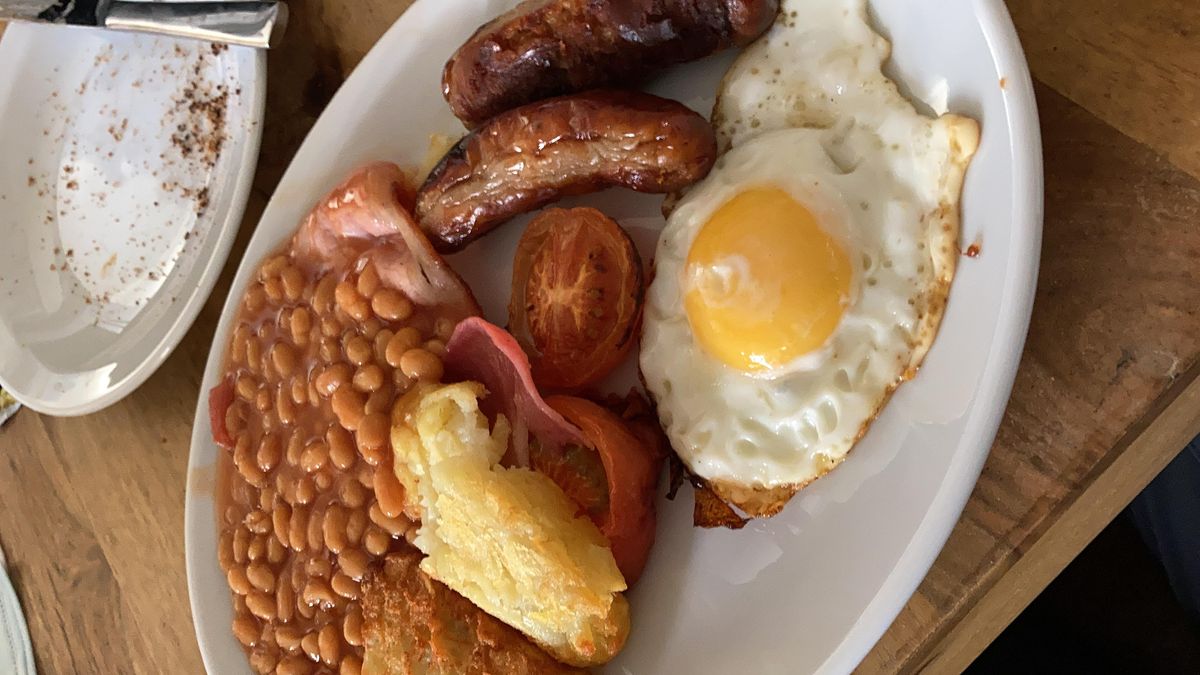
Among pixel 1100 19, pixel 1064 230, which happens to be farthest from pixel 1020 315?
pixel 1100 19

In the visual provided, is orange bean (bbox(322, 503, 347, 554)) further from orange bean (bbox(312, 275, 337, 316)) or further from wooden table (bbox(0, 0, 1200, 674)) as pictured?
wooden table (bbox(0, 0, 1200, 674))

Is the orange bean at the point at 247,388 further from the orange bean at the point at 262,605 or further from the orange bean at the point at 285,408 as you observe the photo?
the orange bean at the point at 262,605

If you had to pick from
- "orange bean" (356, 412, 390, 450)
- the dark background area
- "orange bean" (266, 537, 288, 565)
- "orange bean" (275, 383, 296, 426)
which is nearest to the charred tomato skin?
"orange bean" (356, 412, 390, 450)

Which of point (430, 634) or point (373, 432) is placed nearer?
point (430, 634)

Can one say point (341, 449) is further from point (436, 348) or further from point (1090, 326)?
point (1090, 326)

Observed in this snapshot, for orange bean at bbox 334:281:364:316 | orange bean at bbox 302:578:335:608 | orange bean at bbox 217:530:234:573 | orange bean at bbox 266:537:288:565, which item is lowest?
orange bean at bbox 217:530:234:573

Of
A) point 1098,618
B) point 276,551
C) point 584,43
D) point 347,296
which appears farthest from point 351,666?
point 1098,618

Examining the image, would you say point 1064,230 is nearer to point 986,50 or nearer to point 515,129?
point 986,50
